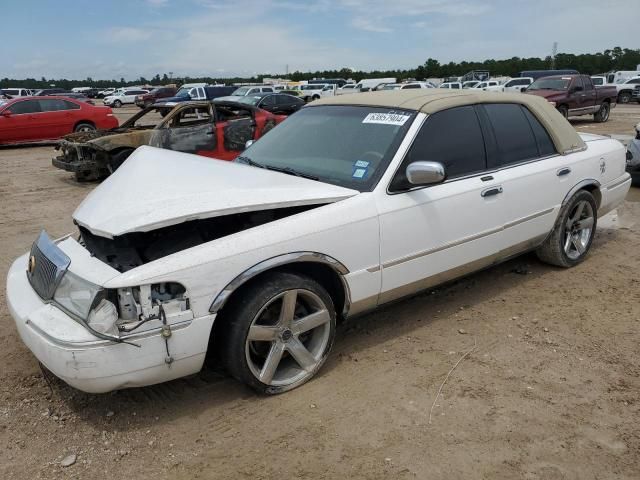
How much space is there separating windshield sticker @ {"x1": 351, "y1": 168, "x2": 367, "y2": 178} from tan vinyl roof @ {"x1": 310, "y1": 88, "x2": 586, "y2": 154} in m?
0.62

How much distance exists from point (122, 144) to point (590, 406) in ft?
28.3

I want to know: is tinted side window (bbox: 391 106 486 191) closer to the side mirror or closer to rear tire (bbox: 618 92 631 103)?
the side mirror

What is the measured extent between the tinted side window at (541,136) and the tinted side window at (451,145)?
747mm

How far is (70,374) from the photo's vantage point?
2.59m

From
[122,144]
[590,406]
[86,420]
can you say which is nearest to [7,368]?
[86,420]

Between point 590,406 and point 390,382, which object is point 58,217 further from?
point 590,406

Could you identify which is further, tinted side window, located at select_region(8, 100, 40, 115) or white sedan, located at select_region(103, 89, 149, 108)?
white sedan, located at select_region(103, 89, 149, 108)

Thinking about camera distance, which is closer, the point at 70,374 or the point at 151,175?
the point at 70,374

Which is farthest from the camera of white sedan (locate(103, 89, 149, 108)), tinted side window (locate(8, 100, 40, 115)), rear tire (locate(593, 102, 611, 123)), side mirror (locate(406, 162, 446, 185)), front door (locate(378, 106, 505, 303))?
white sedan (locate(103, 89, 149, 108))

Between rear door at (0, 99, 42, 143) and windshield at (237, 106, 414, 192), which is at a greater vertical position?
windshield at (237, 106, 414, 192)

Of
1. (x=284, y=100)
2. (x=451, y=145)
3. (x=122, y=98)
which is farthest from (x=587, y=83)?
(x=122, y=98)

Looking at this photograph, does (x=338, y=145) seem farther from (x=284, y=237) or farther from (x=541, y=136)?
(x=541, y=136)

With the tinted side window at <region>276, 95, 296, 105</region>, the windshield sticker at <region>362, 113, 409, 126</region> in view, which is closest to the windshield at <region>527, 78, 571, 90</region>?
the tinted side window at <region>276, 95, 296, 105</region>

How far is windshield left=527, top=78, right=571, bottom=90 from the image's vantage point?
717 inches
